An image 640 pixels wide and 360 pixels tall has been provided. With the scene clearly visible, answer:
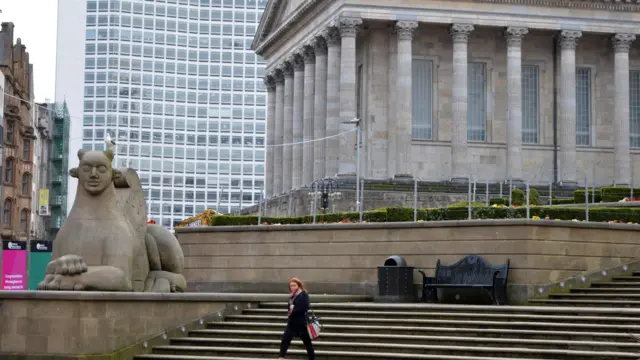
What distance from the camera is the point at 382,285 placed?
3912 cm

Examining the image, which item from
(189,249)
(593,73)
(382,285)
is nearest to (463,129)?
(593,73)

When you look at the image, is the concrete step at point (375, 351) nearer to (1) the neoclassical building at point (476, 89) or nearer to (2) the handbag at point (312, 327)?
(2) the handbag at point (312, 327)

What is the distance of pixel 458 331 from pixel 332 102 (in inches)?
1870

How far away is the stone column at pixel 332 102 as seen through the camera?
76812 millimetres

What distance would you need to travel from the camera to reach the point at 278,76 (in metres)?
92.4

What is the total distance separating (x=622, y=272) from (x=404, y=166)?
37.2m

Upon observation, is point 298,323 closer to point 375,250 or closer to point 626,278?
point 375,250

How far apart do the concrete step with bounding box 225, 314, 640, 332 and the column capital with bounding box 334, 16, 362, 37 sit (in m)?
43.1

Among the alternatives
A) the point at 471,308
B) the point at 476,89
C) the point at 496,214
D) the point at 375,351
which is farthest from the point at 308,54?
the point at 375,351

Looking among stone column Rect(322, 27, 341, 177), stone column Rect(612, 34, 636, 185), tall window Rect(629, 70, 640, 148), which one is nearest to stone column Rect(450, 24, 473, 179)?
stone column Rect(322, 27, 341, 177)

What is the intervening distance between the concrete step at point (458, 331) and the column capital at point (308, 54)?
166 ft

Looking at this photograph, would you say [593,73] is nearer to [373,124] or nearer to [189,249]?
[373,124]

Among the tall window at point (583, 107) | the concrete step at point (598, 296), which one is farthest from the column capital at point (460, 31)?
the concrete step at point (598, 296)

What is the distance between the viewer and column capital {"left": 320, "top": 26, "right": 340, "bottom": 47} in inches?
3029
